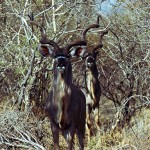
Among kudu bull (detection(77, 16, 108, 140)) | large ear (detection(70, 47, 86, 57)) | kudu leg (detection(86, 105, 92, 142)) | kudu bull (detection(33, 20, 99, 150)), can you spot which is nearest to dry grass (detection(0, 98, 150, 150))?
kudu leg (detection(86, 105, 92, 142))

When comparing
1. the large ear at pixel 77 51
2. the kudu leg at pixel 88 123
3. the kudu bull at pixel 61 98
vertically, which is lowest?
the kudu leg at pixel 88 123

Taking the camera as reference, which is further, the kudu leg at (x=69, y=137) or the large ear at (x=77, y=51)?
the large ear at (x=77, y=51)

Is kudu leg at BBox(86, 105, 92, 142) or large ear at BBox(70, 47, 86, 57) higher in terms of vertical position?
large ear at BBox(70, 47, 86, 57)

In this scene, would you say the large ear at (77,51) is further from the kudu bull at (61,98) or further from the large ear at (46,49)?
the large ear at (46,49)

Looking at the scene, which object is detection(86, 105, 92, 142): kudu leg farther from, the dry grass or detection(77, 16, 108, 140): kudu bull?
the dry grass

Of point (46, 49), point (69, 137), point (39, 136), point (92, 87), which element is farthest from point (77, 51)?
point (92, 87)

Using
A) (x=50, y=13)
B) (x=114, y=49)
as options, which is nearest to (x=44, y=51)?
(x=50, y=13)

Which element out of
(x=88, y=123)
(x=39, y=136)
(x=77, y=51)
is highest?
(x=77, y=51)

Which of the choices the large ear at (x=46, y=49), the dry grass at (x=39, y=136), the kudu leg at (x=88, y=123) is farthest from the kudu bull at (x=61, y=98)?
the kudu leg at (x=88, y=123)

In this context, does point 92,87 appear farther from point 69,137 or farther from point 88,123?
point 69,137

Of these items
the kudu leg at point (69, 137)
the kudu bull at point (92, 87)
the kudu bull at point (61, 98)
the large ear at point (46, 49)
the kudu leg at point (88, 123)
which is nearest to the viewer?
the kudu bull at point (61, 98)

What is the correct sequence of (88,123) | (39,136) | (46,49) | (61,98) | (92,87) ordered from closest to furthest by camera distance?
1. (61,98)
2. (46,49)
3. (39,136)
4. (88,123)
5. (92,87)

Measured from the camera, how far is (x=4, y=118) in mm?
9070

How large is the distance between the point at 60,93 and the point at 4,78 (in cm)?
425
